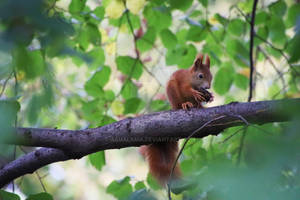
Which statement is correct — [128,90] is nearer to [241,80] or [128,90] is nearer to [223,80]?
[223,80]

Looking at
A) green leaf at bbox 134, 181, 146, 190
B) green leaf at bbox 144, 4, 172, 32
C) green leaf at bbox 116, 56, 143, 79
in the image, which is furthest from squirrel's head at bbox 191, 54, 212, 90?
green leaf at bbox 134, 181, 146, 190

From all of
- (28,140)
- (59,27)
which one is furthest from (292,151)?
(28,140)

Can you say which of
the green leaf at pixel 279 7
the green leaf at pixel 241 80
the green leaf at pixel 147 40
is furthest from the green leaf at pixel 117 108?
the green leaf at pixel 279 7

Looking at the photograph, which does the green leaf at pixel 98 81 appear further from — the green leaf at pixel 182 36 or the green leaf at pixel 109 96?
the green leaf at pixel 182 36

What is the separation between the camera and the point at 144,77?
4449mm

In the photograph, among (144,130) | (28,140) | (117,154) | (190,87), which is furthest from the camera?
(117,154)

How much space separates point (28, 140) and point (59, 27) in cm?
123

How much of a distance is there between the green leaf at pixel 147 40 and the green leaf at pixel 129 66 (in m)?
0.24

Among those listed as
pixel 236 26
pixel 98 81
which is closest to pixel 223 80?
pixel 236 26

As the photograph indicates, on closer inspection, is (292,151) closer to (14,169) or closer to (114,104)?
(14,169)

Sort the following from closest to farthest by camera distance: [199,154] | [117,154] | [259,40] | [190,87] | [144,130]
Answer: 1. [144,130]
2. [199,154]
3. [190,87]
4. [259,40]
5. [117,154]

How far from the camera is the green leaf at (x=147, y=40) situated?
3.49m

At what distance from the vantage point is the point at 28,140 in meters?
1.97

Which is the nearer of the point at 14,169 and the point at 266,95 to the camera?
the point at 14,169
